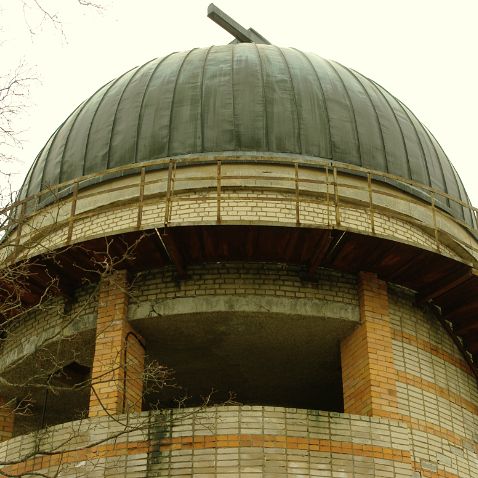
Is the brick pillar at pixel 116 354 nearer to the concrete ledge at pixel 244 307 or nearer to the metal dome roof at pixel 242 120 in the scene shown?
the concrete ledge at pixel 244 307

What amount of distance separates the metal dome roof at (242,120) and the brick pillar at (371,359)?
2374 mm

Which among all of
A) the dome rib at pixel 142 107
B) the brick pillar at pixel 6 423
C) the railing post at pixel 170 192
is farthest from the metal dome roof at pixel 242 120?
the brick pillar at pixel 6 423

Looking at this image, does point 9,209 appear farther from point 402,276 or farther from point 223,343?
point 402,276

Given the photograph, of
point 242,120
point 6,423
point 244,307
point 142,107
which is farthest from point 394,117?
point 6,423

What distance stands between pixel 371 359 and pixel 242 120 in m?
4.20

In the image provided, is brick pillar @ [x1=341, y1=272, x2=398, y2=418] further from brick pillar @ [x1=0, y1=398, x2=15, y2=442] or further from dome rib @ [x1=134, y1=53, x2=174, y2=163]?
brick pillar @ [x1=0, y1=398, x2=15, y2=442]

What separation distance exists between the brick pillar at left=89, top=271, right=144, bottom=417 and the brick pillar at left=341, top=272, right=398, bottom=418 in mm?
2617

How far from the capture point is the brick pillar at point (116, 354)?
9.91 meters

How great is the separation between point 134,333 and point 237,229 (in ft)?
6.50

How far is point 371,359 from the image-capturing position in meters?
10.2

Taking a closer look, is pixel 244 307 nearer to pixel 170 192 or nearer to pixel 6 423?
pixel 170 192

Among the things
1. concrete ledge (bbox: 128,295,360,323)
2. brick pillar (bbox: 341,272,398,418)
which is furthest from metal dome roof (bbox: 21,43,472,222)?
concrete ledge (bbox: 128,295,360,323)

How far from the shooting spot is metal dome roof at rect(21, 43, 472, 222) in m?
12.3

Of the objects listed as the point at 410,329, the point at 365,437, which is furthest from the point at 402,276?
the point at 365,437
